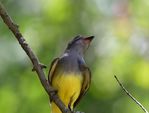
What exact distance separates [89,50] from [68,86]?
383 cm

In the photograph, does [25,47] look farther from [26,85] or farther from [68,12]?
[68,12]

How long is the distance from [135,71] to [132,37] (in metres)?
0.90

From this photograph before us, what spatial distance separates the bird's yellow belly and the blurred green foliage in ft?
7.73

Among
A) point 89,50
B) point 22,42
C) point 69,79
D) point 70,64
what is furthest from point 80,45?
point 89,50

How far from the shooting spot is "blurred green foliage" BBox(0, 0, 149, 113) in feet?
26.4

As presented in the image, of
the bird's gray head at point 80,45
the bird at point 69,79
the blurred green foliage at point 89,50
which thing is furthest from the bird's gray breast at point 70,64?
the blurred green foliage at point 89,50

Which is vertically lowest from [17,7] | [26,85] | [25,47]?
[26,85]

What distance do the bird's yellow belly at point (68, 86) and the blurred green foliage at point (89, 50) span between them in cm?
236

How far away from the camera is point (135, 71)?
820cm

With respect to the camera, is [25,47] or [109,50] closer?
[25,47]

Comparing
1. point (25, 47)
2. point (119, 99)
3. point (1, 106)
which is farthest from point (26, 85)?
point (25, 47)

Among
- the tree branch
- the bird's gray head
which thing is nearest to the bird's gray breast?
the bird's gray head

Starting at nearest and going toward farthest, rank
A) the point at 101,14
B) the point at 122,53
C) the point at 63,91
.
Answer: the point at 63,91
the point at 122,53
the point at 101,14

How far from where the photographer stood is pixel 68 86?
5070 millimetres
